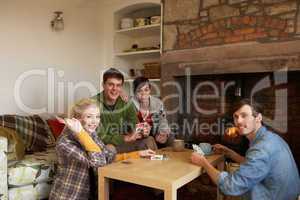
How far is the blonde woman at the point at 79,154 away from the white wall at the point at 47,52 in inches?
71.8

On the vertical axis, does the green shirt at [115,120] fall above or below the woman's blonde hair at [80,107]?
below

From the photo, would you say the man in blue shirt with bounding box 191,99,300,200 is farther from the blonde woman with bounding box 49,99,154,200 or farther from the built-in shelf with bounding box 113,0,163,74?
the built-in shelf with bounding box 113,0,163,74

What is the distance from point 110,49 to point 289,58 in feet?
8.06

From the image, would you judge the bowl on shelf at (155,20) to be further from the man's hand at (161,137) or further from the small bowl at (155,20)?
the man's hand at (161,137)

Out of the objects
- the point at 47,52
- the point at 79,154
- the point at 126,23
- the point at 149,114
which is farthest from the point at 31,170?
the point at 126,23

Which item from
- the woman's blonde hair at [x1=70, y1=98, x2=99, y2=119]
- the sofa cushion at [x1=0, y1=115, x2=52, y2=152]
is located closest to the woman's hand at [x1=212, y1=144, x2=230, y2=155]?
the woman's blonde hair at [x1=70, y1=98, x2=99, y2=119]

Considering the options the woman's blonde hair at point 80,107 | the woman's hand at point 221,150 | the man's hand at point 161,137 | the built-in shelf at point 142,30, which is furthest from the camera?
the built-in shelf at point 142,30

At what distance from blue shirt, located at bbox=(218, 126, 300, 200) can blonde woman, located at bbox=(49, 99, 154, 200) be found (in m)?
0.73

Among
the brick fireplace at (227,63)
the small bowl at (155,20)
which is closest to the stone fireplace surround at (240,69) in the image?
the brick fireplace at (227,63)

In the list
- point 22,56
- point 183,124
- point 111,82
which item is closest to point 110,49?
point 22,56

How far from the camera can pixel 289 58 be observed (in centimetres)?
263

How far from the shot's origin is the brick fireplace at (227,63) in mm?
2719

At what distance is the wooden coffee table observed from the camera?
144 centimetres

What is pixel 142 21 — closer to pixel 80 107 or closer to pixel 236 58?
pixel 236 58
